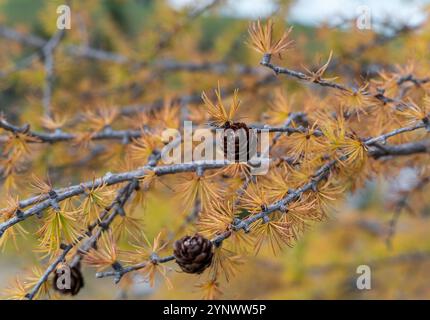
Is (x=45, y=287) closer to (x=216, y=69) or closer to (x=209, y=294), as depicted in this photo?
(x=209, y=294)

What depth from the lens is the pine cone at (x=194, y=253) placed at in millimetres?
782

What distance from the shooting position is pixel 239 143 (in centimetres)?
86

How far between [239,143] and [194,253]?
204 mm

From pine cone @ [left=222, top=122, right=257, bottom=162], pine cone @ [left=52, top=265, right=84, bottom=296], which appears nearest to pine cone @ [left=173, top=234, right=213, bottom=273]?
pine cone @ [left=222, top=122, right=257, bottom=162]

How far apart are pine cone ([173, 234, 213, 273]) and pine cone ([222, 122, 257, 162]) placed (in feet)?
0.54

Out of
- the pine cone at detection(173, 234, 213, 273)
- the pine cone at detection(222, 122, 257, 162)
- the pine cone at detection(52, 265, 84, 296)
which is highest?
the pine cone at detection(222, 122, 257, 162)

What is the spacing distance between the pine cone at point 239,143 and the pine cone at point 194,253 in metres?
0.17

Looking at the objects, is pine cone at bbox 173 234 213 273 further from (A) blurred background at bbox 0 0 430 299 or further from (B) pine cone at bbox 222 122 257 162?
(A) blurred background at bbox 0 0 430 299

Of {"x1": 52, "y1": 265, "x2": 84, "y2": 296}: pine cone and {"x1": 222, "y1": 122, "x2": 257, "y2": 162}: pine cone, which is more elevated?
{"x1": 222, "y1": 122, "x2": 257, "y2": 162}: pine cone

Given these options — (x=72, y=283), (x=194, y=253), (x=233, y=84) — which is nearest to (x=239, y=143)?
(x=194, y=253)

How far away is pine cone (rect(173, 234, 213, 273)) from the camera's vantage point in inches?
30.8

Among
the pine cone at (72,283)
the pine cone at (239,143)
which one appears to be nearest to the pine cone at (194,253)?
the pine cone at (239,143)

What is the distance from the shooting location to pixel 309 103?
44.4 inches
